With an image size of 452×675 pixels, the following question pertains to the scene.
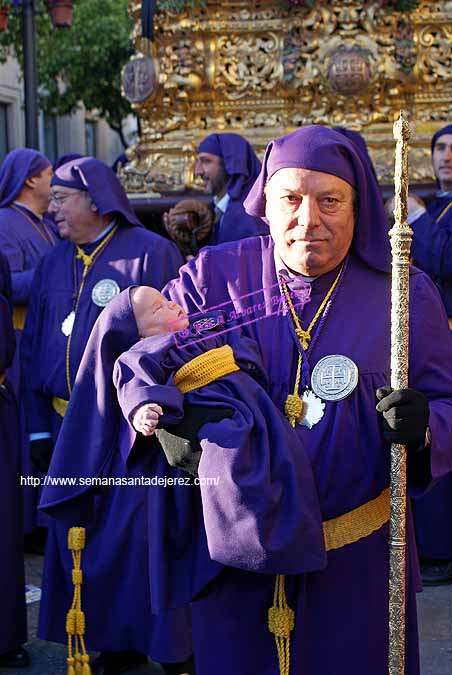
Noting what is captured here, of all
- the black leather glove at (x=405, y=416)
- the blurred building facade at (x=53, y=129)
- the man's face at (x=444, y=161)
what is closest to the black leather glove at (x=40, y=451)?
the black leather glove at (x=405, y=416)

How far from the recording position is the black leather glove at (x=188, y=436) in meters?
2.75

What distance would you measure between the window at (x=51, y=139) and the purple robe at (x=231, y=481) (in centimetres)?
2431

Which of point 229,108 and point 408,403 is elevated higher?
point 229,108

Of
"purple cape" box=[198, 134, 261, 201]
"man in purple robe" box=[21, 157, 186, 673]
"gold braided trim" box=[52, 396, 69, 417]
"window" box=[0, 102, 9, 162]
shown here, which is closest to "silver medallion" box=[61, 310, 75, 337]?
"man in purple robe" box=[21, 157, 186, 673]

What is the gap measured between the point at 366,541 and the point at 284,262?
0.75 m

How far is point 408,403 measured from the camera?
273 centimetres

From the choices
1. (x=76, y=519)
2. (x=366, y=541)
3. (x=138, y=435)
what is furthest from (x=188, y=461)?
(x=76, y=519)

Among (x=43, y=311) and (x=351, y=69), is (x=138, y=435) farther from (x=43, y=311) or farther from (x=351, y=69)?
(x=351, y=69)

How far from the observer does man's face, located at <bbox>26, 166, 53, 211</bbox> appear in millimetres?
7066

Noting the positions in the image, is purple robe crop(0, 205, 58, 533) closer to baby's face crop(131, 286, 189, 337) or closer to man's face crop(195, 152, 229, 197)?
man's face crop(195, 152, 229, 197)

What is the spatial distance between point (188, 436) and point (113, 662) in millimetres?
2193

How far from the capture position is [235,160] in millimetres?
6996

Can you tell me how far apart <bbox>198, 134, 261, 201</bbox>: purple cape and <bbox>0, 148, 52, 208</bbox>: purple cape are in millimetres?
1008

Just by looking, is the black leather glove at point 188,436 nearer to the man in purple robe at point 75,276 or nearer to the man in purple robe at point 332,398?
the man in purple robe at point 332,398
